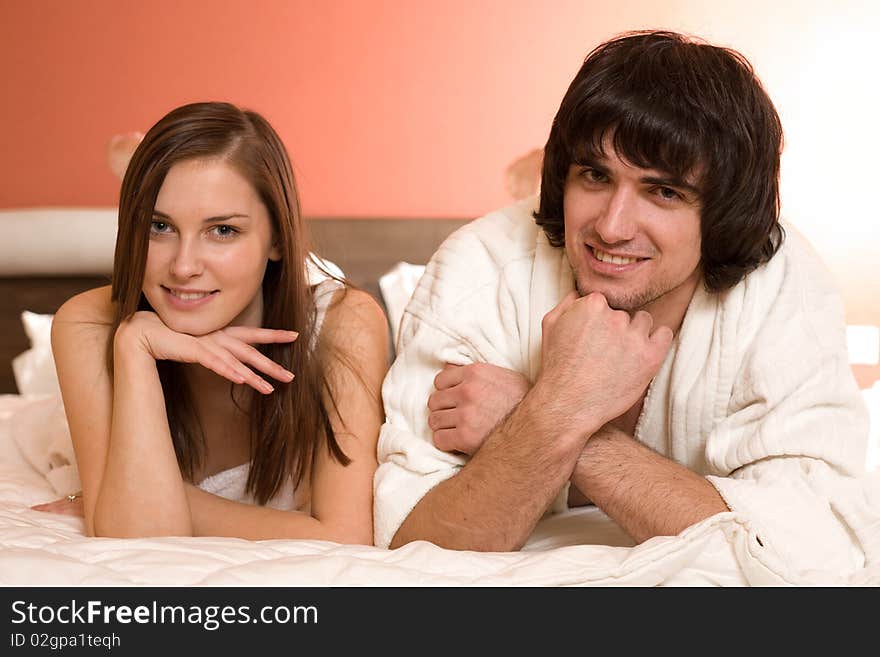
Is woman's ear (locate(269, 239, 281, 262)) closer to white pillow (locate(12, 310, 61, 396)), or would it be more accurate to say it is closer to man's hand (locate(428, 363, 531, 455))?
man's hand (locate(428, 363, 531, 455))

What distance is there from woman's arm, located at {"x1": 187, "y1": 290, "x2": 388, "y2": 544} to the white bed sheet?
162 millimetres

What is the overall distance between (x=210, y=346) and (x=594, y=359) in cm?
59

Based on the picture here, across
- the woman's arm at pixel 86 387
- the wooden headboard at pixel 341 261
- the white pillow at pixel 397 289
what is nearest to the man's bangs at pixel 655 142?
the woman's arm at pixel 86 387

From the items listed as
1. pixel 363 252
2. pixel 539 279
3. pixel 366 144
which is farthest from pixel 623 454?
pixel 366 144

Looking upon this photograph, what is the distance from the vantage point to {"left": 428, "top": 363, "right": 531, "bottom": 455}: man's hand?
1.41m

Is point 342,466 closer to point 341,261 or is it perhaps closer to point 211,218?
point 211,218

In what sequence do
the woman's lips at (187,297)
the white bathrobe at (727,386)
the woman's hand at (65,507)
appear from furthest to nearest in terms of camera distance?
the woman's hand at (65,507), the woman's lips at (187,297), the white bathrobe at (727,386)

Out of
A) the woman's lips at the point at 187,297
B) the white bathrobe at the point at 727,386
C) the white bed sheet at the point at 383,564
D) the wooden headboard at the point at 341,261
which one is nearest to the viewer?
the white bed sheet at the point at 383,564

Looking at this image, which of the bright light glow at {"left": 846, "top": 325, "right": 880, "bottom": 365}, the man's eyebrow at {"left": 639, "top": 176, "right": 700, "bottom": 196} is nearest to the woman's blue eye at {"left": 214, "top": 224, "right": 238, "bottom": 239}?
the man's eyebrow at {"left": 639, "top": 176, "right": 700, "bottom": 196}

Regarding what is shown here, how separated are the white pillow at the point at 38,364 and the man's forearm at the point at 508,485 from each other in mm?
1508

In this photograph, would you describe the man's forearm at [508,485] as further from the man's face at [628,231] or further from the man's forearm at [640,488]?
the man's face at [628,231]

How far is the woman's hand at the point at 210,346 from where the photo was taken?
147 centimetres

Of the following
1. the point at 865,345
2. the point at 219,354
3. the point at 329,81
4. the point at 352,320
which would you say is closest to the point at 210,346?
the point at 219,354
